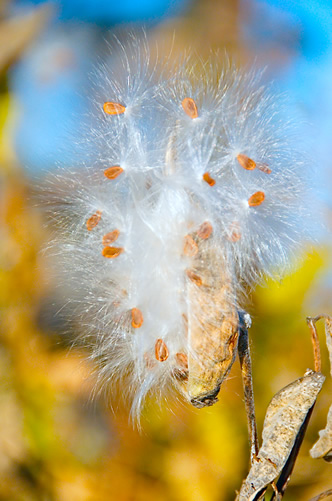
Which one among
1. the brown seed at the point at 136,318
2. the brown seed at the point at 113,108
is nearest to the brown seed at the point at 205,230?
the brown seed at the point at 136,318

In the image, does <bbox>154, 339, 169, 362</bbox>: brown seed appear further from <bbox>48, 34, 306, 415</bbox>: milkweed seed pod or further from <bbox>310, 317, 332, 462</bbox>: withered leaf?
<bbox>310, 317, 332, 462</bbox>: withered leaf

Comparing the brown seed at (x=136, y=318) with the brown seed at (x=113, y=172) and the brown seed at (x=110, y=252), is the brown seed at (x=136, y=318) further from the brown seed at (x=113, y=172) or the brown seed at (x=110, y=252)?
the brown seed at (x=113, y=172)

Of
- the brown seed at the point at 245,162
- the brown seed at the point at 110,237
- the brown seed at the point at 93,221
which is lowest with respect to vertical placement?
the brown seed at the point at 110,237

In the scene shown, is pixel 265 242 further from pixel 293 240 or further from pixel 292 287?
pixel 292 287

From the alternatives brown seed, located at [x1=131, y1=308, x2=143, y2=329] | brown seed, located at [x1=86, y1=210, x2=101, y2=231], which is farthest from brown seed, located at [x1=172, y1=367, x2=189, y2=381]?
brown seed, located at [x1=86, y1=210, x2=101, y2=231]

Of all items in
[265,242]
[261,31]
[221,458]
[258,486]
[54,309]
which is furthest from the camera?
[261,31]

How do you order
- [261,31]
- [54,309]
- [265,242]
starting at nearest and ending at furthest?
[265,242], [54,309], [261,31]

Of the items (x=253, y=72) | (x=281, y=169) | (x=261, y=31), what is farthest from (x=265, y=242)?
(x=261, y=31)
